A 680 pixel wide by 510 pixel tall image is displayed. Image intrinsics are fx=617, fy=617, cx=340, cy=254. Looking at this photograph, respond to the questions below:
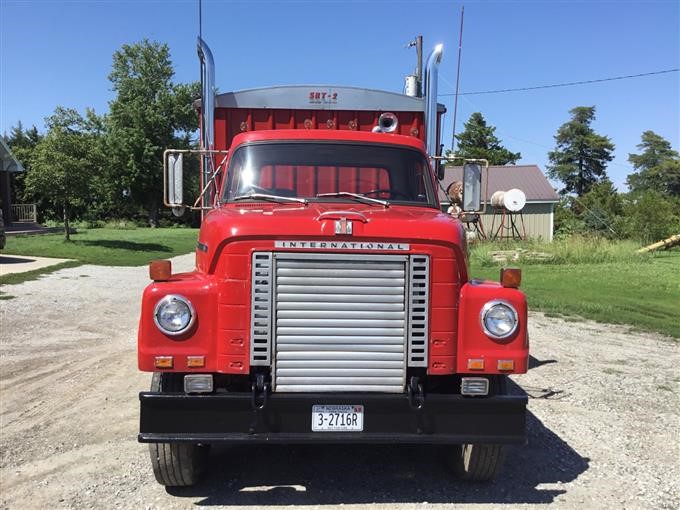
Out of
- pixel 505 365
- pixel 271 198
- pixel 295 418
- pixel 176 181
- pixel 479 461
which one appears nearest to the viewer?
pixel 295 418

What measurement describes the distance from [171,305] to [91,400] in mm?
2895

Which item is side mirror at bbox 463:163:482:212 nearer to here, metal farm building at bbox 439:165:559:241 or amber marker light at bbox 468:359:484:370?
amber marker light at bbox 468:359:484:370

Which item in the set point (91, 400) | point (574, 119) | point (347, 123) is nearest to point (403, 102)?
point (347, 123)

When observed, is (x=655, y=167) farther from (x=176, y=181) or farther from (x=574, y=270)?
(x=176, y=181)

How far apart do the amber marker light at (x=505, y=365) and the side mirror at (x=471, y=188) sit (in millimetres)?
2143

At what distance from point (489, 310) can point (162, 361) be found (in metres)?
1.95

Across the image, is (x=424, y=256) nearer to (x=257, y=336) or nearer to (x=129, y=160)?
(x=257, y=336)

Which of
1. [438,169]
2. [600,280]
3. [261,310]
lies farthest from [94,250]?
[261,310]

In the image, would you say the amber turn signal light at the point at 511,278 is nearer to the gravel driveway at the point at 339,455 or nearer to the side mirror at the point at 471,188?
the gravel driveway at the point at 339,455

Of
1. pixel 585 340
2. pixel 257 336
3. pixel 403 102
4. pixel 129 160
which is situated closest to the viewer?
pixel 257 336

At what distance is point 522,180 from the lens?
37062 mm

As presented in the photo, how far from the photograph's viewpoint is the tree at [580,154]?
6719 centimetres

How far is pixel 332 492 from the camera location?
405 cm

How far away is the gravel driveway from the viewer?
399 centimetres
